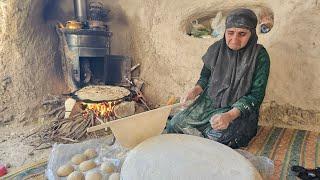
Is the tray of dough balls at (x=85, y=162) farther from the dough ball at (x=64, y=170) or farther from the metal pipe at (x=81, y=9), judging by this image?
the metal pipe at (x=81, y=9)

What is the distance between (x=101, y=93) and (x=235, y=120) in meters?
1.45

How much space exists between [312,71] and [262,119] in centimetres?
68

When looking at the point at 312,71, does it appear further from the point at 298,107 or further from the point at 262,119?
the point at 262,119

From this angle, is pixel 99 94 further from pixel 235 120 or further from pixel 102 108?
pixel 235 120

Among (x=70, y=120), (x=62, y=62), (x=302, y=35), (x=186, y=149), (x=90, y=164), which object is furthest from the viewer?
(x=62, y=62)

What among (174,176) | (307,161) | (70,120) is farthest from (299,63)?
(70,120)

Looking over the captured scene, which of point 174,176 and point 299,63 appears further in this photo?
point 299,63

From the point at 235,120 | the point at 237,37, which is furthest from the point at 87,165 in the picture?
the point at 237,37

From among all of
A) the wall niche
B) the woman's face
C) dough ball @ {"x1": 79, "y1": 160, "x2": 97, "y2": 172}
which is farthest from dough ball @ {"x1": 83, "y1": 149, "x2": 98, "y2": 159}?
the wall niche

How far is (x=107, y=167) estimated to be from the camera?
1.45 m

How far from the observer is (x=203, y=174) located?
1121 mm

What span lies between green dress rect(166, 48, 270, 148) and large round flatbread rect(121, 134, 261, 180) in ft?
2.27

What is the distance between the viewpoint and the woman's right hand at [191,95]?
2058 millimetres

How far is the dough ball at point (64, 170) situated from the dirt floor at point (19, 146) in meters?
0.86
